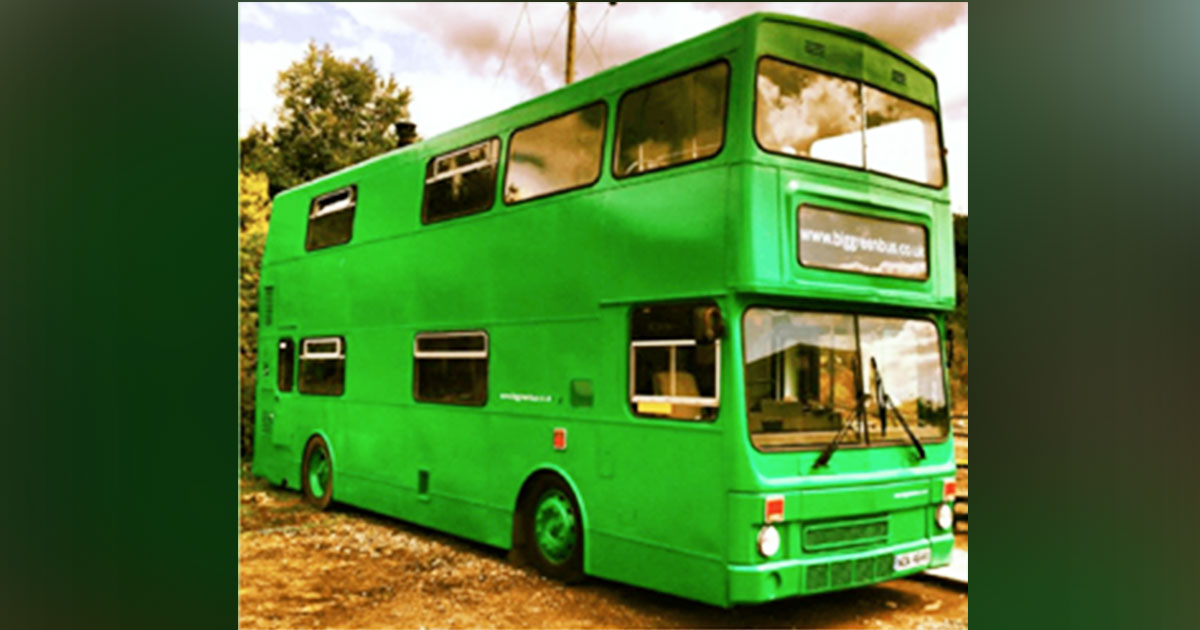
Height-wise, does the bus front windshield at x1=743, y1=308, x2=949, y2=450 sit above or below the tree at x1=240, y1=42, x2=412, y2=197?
below

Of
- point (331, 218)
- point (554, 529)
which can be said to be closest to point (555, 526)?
point (554, 529)

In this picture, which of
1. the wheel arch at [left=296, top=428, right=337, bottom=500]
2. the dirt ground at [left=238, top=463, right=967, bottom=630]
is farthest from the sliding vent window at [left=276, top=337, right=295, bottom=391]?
the dirt ground at [left=238, top=463, right=967, bottom=630]

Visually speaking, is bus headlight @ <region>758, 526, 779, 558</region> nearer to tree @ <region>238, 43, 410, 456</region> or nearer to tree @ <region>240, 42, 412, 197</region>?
tree @ <region>238, 43, 410, 456</region>

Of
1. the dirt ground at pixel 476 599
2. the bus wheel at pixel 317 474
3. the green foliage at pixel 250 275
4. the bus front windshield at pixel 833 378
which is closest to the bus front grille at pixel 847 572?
the dirt ground at pixel 476 599

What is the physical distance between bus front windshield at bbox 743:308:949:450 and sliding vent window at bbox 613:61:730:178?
109cm

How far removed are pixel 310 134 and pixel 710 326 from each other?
451 centimetres

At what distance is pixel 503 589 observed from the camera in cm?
658

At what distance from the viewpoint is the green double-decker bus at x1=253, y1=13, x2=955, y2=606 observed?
17.7ft

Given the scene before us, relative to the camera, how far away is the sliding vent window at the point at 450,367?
7.37m

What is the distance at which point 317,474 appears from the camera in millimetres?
9461

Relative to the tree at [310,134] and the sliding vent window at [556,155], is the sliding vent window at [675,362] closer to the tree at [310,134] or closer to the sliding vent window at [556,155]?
the sliding vent window at [556,155]

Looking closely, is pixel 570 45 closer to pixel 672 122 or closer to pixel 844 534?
pixel 672 122

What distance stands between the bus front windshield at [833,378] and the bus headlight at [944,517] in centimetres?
46
